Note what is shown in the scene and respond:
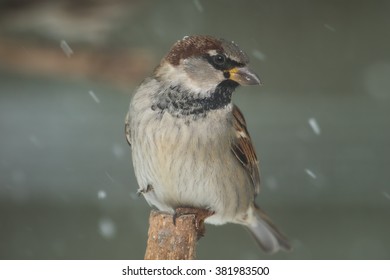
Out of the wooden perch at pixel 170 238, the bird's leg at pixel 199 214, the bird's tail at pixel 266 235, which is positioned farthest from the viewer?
the bird's tail at pixel 266 235

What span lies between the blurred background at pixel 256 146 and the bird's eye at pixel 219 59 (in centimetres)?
94

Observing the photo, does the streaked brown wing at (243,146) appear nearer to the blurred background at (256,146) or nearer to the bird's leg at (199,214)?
the bird's leg at (199,214)

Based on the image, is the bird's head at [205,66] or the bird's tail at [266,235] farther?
the bird's tail at [266,235]

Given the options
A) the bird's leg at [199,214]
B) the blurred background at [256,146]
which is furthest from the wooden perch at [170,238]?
the blurred background at [256,146]

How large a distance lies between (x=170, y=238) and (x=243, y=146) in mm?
409

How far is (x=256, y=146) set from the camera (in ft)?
7.98

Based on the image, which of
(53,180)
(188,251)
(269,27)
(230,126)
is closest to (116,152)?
(53,180)

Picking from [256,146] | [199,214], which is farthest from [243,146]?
[256,146]

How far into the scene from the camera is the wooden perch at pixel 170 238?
4.37 feet

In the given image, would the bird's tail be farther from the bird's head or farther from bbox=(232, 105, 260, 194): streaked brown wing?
the bird's head

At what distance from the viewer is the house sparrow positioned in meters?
1.47

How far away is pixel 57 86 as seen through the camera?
102 inches

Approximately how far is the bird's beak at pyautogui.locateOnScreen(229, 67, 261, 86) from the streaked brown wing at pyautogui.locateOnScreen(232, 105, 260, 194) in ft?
0.71

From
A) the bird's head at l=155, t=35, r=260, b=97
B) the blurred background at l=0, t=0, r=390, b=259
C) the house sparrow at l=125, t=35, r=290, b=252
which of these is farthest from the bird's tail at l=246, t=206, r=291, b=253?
the bird's head at l=155, t=35, r=260, b=97
